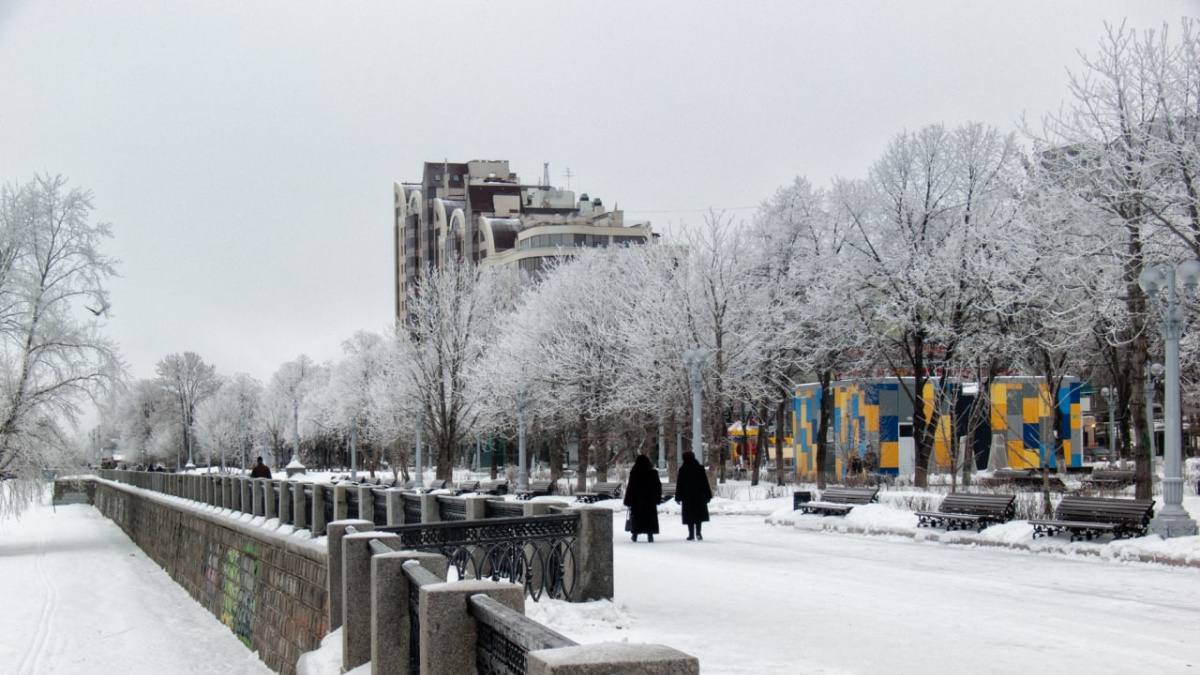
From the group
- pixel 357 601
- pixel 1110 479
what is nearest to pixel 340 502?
pixel 357 601

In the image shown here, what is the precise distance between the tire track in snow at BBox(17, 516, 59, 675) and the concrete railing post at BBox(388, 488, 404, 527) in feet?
25.0

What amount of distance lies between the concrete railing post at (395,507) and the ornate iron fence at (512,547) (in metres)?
8.25

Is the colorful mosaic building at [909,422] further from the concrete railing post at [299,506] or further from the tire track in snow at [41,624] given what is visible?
the tire track in snow at [41,624]

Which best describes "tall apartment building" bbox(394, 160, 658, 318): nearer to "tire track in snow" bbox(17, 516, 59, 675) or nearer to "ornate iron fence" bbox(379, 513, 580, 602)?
"tire track in snow" bbox(17, 516, 59, 675)

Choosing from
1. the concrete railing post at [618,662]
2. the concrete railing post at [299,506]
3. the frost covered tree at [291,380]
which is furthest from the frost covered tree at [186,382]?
the concrete railing post at [618,662]

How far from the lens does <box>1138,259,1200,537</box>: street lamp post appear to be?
18.3 meters

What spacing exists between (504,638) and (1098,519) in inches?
675

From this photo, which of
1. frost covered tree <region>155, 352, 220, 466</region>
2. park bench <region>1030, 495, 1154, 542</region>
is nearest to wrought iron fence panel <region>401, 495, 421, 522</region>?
park bench <region>1030, 495, 1154, 542</region>

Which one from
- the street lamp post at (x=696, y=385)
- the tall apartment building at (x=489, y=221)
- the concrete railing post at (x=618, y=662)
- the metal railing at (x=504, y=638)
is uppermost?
the tall apartment building at (x=489, y=221)

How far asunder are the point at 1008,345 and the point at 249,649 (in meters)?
22.3

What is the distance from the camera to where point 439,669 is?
5953mm

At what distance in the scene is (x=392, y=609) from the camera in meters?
8.23

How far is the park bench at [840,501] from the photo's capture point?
27.2 meters

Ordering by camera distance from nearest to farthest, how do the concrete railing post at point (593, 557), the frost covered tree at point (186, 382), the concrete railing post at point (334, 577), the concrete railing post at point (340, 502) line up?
the concrete railing post at point (334, 577) < the concrete railing post at point (593, 557) < the concrete railing post at point (340, 502) < the frost covered tree at point (186, 382)
